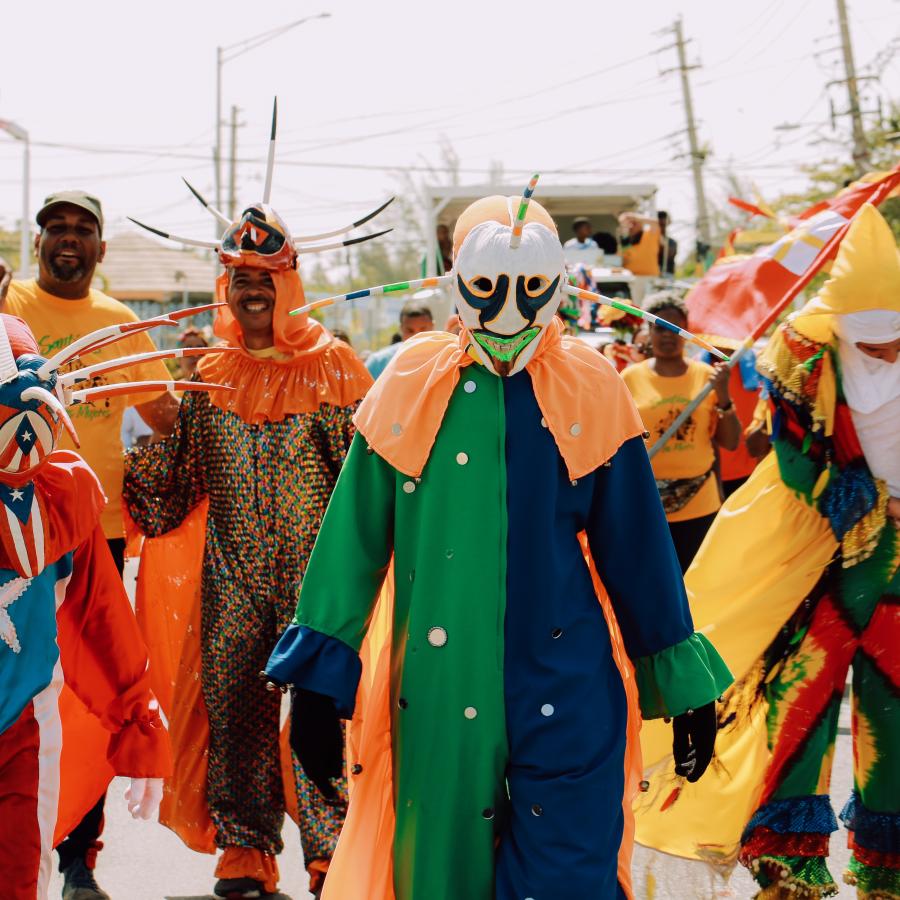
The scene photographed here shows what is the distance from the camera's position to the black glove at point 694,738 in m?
3.12

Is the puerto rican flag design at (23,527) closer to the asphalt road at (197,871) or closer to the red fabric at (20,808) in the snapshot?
the red fabric at (20,808)

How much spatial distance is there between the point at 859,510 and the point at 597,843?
181cm

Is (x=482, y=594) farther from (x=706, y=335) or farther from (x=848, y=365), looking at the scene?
(x=706, y=335)

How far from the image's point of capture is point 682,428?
269 inches

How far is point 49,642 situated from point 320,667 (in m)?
0.80

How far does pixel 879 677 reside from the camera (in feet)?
14.2

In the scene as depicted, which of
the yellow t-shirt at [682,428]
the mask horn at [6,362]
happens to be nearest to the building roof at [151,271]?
the yellow t-shirt at [682,428]

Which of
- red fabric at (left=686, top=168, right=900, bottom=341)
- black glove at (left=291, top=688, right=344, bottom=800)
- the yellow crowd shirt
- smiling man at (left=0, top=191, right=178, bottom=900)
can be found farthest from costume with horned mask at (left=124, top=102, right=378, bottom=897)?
the yellow crowd shirt

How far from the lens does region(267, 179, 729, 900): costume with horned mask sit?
2957 mm

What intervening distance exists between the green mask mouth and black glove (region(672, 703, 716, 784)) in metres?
0.91

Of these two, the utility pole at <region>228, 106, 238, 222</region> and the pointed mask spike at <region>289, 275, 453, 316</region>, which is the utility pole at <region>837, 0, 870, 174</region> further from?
the pointed mask spike at <region>289, 275, 453, 316</region>

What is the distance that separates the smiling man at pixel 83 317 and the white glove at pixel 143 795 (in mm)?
1407

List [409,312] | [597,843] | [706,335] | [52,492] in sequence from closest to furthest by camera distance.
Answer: [597,843] < [52,492] < [706,335] < [409,312]

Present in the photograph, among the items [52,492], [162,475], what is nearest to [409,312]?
[162,475]
